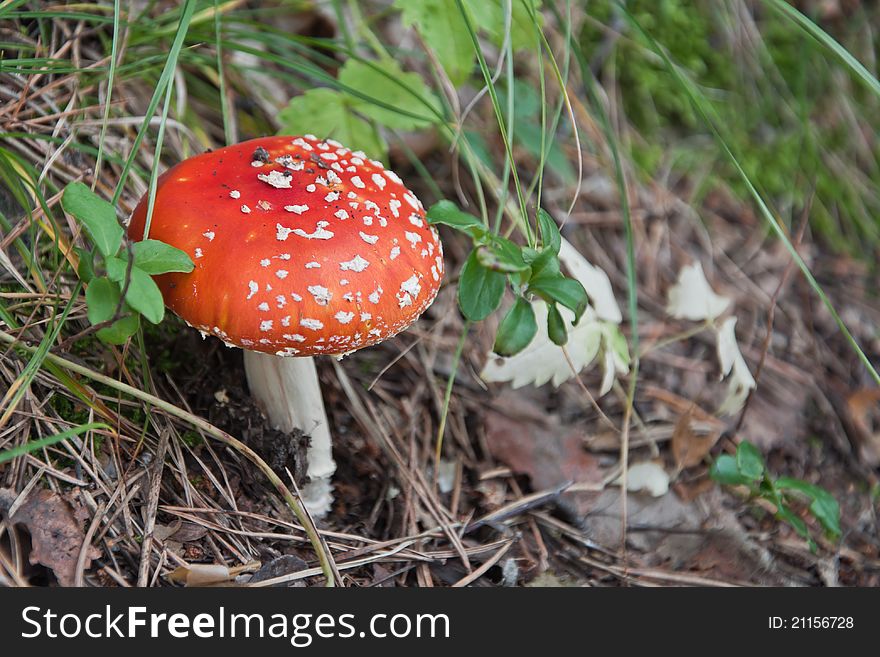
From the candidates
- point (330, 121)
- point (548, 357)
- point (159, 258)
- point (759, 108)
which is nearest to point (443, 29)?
point (330, 121)

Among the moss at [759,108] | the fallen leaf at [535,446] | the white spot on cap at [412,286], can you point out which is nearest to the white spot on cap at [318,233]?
the white spot on cap at [412,286]

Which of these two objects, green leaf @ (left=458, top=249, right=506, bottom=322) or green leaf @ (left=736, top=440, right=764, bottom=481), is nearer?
green leaf @ (left=458, top=249, right=506, bottom=322)

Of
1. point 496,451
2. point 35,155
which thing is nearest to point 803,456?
point 496,451

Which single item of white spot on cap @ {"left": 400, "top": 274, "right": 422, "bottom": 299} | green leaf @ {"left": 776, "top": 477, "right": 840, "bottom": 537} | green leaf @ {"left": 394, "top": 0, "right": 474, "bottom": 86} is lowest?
green leaf @ {"left": 776, "top": 477, "right": 840, "bottom": 537}

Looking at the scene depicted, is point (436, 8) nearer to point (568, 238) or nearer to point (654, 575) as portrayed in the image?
point (568, 238)

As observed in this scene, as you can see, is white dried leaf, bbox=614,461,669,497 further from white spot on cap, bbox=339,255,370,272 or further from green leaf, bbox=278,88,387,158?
green leaf, bbox=278,88,387,158

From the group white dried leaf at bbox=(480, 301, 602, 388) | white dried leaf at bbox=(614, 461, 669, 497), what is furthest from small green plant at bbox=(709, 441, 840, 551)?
white dried leaf at bbox=(480, 301, 602, 388)

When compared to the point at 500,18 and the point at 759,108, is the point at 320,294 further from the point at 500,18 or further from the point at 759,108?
the point at 759,108
